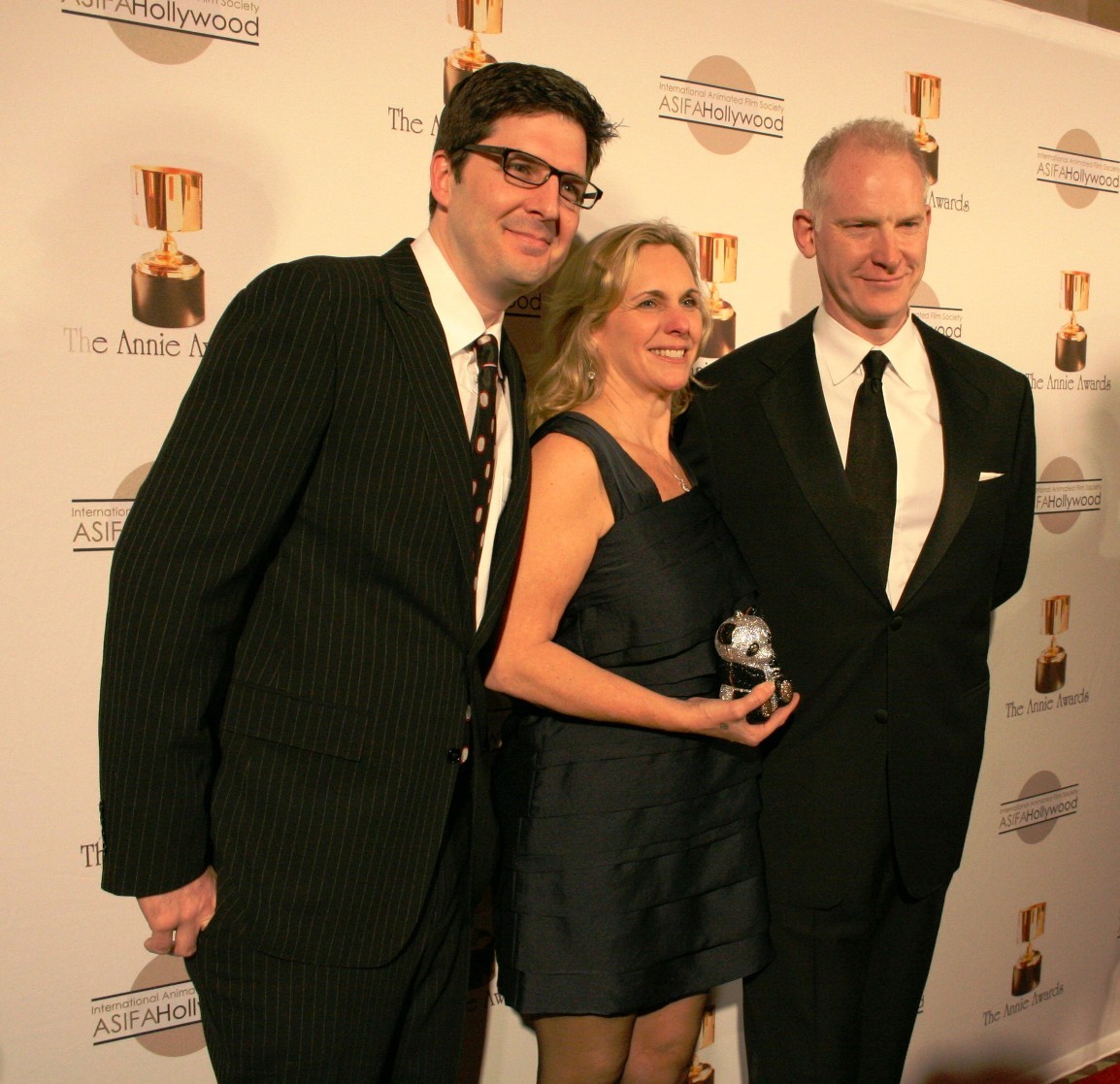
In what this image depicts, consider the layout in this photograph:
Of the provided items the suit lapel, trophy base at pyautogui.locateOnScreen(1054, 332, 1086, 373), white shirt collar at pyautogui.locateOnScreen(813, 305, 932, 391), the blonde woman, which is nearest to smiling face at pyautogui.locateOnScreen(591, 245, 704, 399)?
the blonde woman

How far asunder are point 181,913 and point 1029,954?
2.59 meters

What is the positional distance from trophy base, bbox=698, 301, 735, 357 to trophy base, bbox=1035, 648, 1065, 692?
135 centimetres

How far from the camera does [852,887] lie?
1.80 metres

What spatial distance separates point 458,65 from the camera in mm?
1868

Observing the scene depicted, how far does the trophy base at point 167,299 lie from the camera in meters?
1.67

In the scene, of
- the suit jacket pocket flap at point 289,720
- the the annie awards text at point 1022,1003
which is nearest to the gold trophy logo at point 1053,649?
the the annie awards text at point 1022,1003

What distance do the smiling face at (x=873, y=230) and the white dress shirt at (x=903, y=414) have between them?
61 millimetres

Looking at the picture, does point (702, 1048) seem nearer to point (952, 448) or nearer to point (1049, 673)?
point (1049, 673)

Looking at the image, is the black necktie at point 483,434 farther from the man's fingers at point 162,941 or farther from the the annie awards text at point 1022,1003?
the the annie awards text at point 1022,1003

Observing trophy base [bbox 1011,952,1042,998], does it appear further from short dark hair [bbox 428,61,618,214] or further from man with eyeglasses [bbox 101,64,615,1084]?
short dark hair [bbox 428,61,618,214]

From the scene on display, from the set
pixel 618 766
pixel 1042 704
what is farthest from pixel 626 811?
pixel 1042 704

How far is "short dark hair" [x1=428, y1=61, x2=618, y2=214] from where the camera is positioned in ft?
4.54

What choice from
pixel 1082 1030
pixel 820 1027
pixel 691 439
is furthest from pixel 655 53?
pixel 1082 1030

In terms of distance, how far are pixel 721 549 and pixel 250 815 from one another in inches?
34.8
